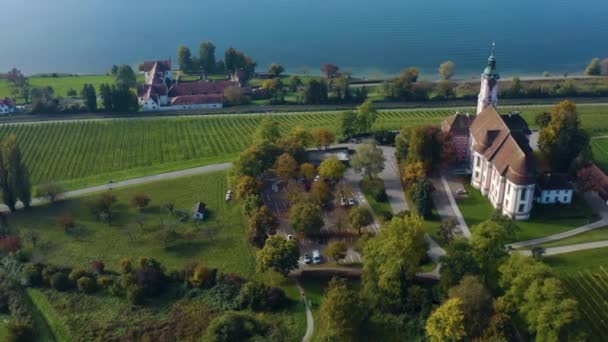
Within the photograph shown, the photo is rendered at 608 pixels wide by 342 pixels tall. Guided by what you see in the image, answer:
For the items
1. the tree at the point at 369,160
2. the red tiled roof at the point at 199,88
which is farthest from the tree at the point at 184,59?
the tree at the point at 369,160

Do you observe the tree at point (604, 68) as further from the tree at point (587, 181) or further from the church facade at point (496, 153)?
the tree at point (587, 181)

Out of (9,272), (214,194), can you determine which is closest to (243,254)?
(214,194)

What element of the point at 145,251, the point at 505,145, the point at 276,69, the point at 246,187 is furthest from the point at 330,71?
the point at 145,251

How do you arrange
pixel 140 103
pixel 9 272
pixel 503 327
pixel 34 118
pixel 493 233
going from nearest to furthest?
pixel 503 327, pixel 493 233, pixel 9 272, pixel 34 118, pixel 140 103

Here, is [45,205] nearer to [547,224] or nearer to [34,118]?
[34,118]

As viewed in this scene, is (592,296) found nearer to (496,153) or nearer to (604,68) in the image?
(496,153)

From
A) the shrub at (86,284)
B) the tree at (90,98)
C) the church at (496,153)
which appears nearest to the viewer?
the shrub at (86,284)
